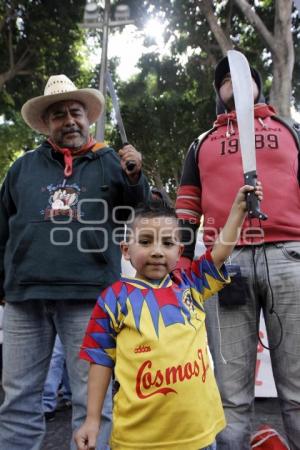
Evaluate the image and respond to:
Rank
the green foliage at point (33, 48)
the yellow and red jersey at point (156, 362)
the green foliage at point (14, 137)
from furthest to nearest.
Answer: the green foliage at point (14, 137) < the green foliage at point (33, 48) < the yellow and red jersey at point (156, 362)

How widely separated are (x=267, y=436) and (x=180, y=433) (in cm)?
94

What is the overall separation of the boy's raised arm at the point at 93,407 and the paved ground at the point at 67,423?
57.6 inches

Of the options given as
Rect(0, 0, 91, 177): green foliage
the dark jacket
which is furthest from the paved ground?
Rect(0, 0, 91, 177): green foliage

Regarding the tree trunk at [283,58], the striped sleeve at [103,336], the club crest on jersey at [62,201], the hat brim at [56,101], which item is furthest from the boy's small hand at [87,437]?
the tree trunk at [283,58]

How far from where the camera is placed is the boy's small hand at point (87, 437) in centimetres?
146

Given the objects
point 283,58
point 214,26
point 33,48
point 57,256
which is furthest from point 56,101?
point 33,48

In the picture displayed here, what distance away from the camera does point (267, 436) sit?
86.6 inches

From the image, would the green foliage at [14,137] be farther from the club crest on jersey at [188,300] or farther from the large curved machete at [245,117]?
the club crest on jersey at [188,300]

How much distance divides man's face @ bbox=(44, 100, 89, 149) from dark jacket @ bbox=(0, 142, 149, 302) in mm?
75

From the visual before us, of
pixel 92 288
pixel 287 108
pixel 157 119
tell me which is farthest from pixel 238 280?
pixel 157 119

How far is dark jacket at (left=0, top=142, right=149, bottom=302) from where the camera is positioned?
1.87 m

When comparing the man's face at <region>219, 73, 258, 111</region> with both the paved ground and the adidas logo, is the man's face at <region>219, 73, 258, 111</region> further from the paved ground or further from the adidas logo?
the paved ground

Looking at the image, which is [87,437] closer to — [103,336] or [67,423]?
[103,336]

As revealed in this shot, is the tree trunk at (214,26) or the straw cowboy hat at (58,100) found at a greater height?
the tree trunk at (214,26)
